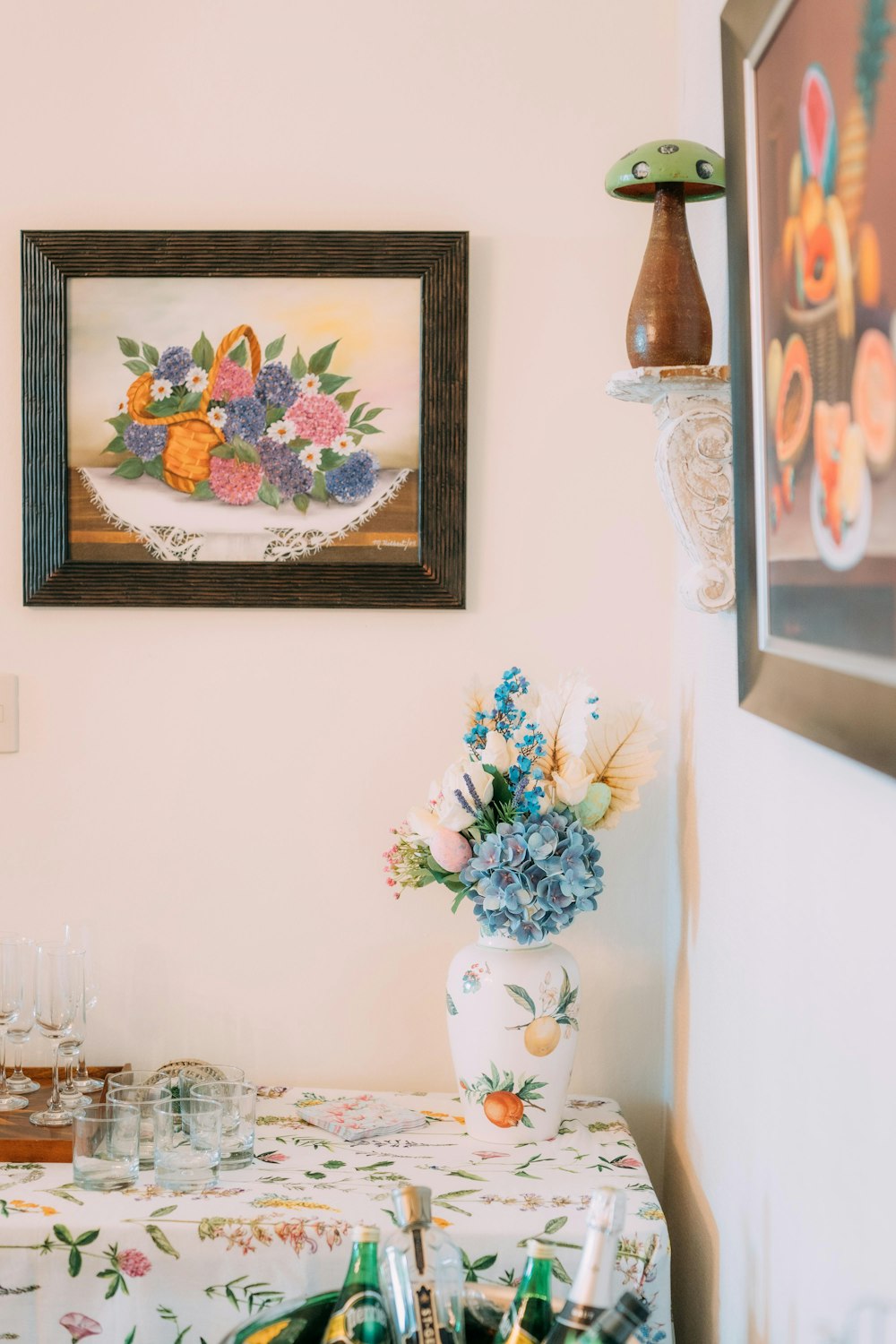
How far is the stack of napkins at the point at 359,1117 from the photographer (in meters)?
1.52

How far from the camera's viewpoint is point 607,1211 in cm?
78

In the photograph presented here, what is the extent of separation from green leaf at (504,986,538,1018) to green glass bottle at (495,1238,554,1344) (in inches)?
23.4

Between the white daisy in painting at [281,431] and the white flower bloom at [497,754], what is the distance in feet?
1.73

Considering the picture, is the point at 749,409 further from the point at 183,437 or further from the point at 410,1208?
the point at 183,437

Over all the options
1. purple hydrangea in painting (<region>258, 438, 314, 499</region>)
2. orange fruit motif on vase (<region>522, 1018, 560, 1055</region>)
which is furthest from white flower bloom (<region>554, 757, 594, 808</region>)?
purple hydrangea in painting (<region>258, 438, 314, 499</region>)

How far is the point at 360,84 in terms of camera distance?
67.6 inches

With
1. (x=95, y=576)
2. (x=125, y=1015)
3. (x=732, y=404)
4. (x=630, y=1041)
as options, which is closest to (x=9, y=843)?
(x=125, y=1015)

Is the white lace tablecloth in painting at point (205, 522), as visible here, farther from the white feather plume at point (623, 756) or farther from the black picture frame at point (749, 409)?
the black picture frame at point (749, 409)

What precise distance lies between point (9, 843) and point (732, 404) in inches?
48.4

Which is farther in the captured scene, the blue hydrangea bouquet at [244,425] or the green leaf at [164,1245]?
the blue hydrangea bouquet at [244,425]

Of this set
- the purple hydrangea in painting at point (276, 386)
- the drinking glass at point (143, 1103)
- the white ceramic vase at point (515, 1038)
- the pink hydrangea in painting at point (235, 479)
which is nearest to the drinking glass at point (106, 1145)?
the drinking glass at point (143, 1103)

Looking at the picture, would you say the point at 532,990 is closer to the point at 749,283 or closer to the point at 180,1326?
the point at 180,1326

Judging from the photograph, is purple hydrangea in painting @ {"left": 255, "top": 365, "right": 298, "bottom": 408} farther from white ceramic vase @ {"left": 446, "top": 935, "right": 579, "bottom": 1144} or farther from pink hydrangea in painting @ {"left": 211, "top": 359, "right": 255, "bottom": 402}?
white ceramic vase @ {"left": 446, "top": 935, "right": 579, "bottom": 1144}

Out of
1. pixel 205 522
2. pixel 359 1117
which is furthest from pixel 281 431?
pixel 359 1117
